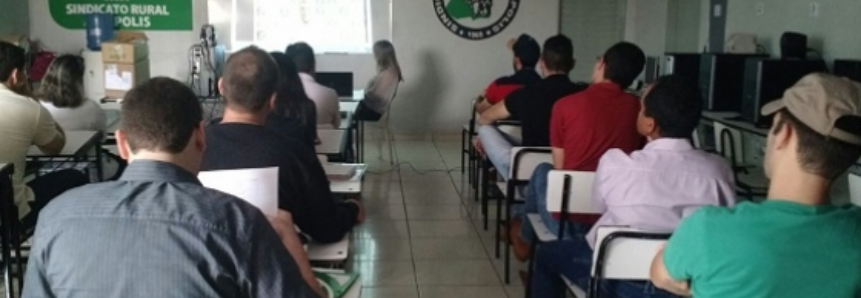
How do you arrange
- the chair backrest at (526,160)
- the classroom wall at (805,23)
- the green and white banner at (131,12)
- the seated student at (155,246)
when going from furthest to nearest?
the green and white banner at (131,12) → the classroom wall at (805,23) → the chair backrest at (526,160) → the seated student at (155,246)

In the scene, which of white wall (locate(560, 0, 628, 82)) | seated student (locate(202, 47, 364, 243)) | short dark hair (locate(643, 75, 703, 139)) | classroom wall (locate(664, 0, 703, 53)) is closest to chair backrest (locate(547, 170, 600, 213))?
short dark hair (locate(643, 75, 703, 139))

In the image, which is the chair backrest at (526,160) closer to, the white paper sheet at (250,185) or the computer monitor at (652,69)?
the white paper sheet at (250,185)

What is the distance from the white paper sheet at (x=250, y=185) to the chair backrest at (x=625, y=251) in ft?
3.39

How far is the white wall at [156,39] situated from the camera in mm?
8273

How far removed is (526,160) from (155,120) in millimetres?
2759

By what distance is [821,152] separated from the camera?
1572mm

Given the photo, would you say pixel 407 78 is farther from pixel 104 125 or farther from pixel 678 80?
pixel 678 80

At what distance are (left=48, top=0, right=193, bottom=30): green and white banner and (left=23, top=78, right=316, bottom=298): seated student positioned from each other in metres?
7.28

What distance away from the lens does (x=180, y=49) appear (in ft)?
27.7

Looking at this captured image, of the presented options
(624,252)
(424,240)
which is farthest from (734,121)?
(624,252)

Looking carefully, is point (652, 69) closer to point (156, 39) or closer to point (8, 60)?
point (8, 60)

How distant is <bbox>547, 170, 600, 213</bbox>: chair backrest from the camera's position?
325cm

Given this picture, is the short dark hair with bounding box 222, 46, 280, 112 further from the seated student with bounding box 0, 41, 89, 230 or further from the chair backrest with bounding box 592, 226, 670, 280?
the seated student with bounding box 0, 41, 89, 230

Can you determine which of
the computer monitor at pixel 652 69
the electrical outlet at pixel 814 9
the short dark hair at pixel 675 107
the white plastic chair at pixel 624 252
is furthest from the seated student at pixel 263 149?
the computer monitor at pixel 652 69
